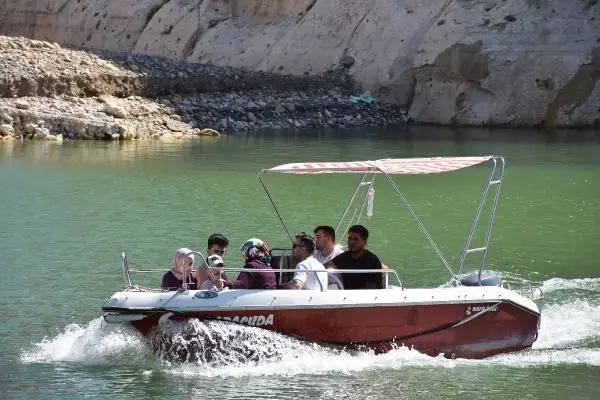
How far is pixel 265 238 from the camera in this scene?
18.6m

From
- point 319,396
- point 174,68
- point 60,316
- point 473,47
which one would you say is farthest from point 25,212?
point 473,47

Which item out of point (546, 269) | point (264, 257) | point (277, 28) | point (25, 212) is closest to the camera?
point (264, 257)

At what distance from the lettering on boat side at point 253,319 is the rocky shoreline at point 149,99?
80.3 feet

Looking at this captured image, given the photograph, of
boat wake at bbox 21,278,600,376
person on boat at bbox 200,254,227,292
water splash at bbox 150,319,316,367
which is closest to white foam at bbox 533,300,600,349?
boat wake at bbox 21,278,600,376

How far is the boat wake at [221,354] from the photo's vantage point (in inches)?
442

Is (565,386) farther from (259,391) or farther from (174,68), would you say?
(174,68)

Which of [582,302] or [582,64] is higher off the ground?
[582,64]

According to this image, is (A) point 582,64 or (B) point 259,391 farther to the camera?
(A) point 582,64

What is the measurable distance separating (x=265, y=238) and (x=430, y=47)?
26.9 meters

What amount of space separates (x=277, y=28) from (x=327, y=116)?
344 inches

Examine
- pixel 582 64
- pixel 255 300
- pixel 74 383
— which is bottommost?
pixel 74 383

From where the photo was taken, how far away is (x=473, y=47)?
142ft

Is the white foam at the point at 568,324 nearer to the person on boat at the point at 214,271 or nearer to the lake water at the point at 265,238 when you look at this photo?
the lake water at the point at 265,238

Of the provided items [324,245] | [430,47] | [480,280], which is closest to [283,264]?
[324,245]
